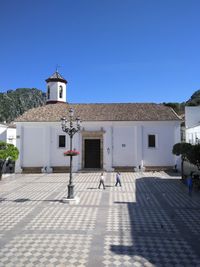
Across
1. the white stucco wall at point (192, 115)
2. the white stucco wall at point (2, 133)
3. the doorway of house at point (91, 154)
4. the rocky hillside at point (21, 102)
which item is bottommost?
the doorway of house at point (91, 154)

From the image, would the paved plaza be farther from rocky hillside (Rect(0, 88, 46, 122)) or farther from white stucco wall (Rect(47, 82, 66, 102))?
rocky hillside (Rect(0, 88, 46, 122))

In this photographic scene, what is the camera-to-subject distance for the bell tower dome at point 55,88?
34.5 metres

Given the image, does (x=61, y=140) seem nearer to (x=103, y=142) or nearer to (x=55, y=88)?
(x=103, y=142)

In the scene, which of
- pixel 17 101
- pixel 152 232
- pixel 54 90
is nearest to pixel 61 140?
pixel 54 90

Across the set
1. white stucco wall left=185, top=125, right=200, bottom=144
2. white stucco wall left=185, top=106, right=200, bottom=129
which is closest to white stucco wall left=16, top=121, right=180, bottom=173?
white stucco wall left=185, top=125, right=200, bottom=144

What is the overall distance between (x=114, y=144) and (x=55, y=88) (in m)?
9.85

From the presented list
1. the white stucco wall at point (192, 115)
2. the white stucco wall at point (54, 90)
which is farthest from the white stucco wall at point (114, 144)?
the white stucco wall at point (54, 90)

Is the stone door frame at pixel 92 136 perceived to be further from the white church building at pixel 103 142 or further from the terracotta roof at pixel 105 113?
the terracotta roof at pixel 105 113

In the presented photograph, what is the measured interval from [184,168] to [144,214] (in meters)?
13.6

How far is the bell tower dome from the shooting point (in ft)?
113

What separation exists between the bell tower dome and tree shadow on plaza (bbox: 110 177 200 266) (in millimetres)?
19697

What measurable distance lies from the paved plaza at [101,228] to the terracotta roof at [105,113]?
1210 centimetres

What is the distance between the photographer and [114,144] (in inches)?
1182

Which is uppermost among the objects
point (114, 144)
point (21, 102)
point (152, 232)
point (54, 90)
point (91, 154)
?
point (21, 102)
